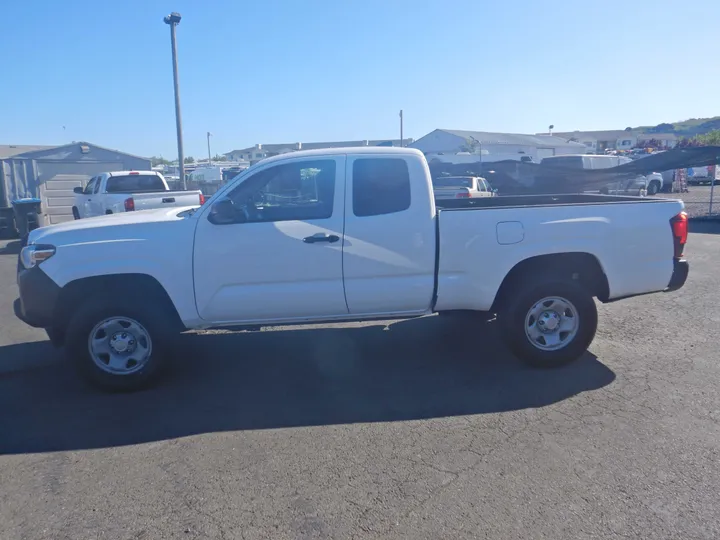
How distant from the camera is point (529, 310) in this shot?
19.2ft

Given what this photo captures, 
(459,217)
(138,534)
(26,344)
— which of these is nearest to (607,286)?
(459,217)

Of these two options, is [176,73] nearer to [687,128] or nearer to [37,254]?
[37,254]

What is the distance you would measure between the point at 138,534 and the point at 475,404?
283cm

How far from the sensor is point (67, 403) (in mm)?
5418

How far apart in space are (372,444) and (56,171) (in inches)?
920

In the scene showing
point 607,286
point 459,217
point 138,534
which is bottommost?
point 138,534

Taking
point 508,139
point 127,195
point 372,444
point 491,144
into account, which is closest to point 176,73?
point 127,195

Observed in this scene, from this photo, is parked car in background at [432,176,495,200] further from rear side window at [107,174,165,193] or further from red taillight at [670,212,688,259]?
red taillight at [670,212,688,259]

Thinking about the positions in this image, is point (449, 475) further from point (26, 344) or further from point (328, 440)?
point (26, 344)

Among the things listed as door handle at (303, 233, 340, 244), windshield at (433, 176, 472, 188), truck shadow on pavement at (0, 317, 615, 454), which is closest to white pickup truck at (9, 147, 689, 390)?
door handle at (303, 233, 340, 244)

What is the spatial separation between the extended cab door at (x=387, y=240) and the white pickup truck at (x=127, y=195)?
8223 mm

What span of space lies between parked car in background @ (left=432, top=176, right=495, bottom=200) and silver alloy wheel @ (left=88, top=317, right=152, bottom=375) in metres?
15.0

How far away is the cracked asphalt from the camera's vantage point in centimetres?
360

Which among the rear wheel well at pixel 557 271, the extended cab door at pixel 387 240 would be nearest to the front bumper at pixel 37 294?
the extended cab door at pixel 387 240
